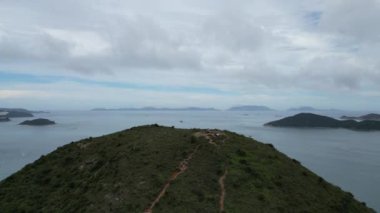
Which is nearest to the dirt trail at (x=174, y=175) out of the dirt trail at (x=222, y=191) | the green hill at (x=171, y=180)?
the green hill at (x=171, y=180)

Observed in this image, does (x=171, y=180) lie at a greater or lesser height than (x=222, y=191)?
greater

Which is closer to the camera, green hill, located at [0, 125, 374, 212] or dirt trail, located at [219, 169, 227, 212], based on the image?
dirt trail, located at [219, 169, 227, 212]

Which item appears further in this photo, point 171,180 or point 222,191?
point 171,180

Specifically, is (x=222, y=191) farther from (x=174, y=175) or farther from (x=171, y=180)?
(x=174, y=175)

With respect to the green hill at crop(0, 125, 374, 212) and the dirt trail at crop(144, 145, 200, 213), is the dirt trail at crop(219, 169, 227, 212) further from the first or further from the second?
the dirt trail at crop(144, 145, 200, 213)

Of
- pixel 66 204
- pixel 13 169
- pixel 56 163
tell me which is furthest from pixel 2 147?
pixel 66 204

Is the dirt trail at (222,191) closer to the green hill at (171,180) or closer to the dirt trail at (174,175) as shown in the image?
the green hill at (171,180)

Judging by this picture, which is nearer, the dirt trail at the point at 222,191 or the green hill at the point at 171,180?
the dirt trail at the point at 222,191

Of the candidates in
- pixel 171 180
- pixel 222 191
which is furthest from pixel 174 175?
pixel 222 191

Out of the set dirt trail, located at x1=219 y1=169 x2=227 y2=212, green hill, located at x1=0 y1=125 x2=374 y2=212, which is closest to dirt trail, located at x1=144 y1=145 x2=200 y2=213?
green hill, located at x1=0 y1=125 x2=374 y2=212
